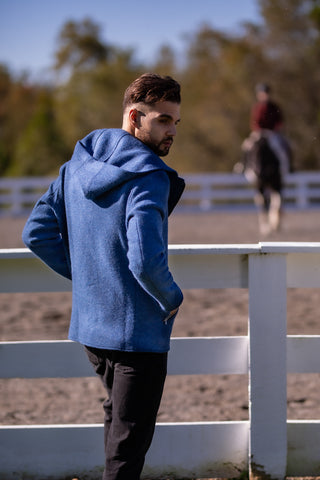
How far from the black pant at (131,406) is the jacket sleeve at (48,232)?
0.41 meters

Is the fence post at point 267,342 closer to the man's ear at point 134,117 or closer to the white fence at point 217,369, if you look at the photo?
the white fence at point 217,369

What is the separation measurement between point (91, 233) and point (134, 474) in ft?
2.52

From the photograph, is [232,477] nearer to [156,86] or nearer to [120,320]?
[120,320]

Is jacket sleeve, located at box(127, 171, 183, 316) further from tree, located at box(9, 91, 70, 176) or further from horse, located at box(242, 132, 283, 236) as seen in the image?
tree, located at box(9, 91, 70, 176)

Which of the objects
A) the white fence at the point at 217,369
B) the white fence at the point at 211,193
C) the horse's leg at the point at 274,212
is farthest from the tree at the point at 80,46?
the white fence at the point at 217,369

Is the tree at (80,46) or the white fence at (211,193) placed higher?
the tree at (80,46)

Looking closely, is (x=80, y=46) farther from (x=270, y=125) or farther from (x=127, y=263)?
(x=127, y=263)

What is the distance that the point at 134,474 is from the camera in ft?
7.32

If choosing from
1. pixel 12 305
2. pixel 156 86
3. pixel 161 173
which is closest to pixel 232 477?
pixel 161 173

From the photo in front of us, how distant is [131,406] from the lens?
2188 mm

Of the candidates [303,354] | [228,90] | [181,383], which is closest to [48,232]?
[303,354]

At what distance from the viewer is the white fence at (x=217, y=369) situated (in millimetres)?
2857

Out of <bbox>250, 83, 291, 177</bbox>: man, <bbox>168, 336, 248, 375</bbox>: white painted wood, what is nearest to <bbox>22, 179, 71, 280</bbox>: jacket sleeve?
<bbox>168, 336, 248, 375</bbox>: white painted wood

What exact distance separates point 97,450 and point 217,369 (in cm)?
60
